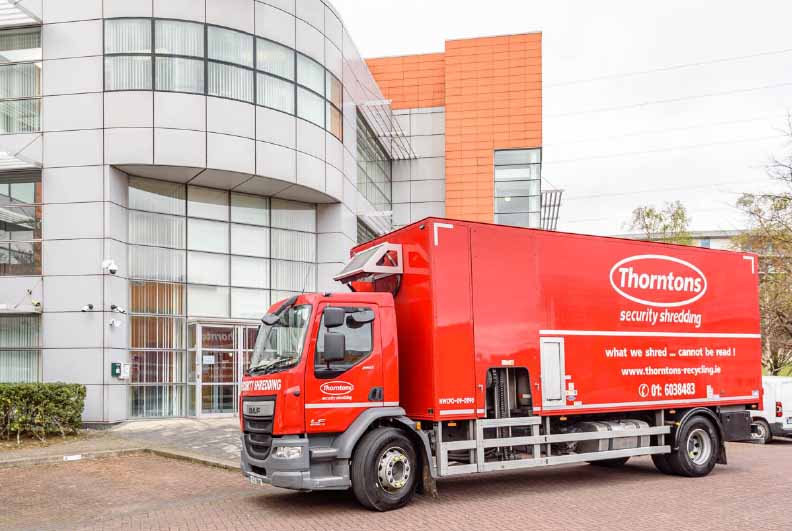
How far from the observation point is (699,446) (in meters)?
12.0

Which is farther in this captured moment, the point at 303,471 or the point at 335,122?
the point at 335,122

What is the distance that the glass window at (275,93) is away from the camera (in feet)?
65.1

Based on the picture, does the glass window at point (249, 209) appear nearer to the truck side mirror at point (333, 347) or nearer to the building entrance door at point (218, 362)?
the building entrance door at point (218, 362)

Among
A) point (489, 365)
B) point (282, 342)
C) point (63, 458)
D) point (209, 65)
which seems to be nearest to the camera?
point (282, 342)

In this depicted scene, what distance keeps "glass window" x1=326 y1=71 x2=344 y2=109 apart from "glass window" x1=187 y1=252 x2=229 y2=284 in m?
5.68

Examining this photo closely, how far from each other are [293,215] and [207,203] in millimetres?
2753

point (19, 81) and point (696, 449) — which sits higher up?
point (19, 81)

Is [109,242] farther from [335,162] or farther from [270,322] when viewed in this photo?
[270,322]

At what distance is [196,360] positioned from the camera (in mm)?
19656

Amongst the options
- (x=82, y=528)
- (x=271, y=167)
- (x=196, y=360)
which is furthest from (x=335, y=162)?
(x=82, y=528)

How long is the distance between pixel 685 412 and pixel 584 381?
7.36ft

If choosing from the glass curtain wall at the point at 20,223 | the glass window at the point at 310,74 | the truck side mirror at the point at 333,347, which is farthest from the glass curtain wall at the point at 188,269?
the truck side mirror at the point at 333,347

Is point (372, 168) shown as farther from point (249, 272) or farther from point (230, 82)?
point (230, 82)

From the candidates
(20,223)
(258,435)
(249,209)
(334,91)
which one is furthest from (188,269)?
(258,435)
